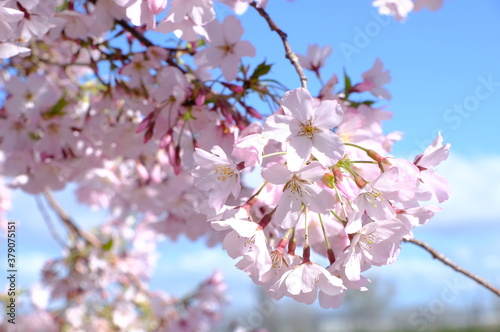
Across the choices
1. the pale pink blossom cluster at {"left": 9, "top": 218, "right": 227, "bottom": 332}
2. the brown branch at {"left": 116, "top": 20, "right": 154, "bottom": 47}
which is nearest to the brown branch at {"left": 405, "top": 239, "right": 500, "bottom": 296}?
the brown branch at {"left": 116, "top": 20, "right": 154, "bottom": 47}

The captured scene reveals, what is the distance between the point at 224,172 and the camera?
1098 millimetres

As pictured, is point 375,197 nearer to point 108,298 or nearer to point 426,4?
point 426,4

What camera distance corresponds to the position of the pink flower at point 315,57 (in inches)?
63.4

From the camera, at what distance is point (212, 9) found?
53.8 inches

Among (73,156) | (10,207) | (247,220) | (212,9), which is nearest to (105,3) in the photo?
(212,9)

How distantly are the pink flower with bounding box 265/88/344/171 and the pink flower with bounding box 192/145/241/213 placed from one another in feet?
0.41

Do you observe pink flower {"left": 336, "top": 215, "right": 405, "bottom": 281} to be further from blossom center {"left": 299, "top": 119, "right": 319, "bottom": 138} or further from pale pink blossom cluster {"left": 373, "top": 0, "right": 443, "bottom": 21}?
pale pink blossom cluster {"left": 373, "top": 0, "right": 443, "bottom": 21}

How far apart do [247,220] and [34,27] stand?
2.53 feet

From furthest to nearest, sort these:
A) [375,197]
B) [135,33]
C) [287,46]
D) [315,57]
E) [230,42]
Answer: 1. [135,33]
2. [315,57]
3. [230,42]
4. [287,46]
5. [375,197]

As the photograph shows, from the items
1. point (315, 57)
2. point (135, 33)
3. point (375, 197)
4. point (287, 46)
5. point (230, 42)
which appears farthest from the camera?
point (135, 33)

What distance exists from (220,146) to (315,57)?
16.0 inches

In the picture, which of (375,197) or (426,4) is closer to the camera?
(375,197)

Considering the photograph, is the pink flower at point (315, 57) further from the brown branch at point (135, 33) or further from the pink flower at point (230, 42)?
the brown branch at point (135, 33)

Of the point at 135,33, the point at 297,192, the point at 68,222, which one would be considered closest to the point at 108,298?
the point at 68,222
